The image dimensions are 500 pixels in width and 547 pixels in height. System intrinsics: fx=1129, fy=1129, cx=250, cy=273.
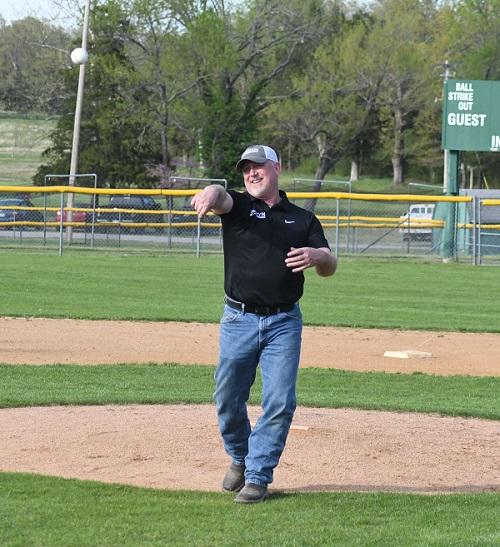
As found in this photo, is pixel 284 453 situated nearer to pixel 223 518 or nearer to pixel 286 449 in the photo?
pixel 286 449

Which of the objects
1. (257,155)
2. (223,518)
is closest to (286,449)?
(223,518)

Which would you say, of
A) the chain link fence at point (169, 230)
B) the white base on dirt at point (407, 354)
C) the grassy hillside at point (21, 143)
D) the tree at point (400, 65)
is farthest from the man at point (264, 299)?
the grassy hillside at point (21, 143)

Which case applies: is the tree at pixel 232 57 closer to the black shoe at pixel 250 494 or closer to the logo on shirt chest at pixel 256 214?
the logo on shirt chest at pixel 256 214

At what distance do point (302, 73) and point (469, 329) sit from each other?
147 ft

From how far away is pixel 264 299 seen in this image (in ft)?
19.6

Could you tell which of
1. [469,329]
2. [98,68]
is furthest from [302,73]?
[469,329]

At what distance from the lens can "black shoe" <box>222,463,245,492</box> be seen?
6.21 metres

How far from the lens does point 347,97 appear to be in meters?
56.9

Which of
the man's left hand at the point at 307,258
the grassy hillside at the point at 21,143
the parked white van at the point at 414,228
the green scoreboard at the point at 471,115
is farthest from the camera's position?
the grassy hillside at the point at 21,143

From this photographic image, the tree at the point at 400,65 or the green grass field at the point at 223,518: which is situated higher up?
the tree at the point at 400,65

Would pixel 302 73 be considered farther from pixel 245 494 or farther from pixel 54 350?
pixel 245 494

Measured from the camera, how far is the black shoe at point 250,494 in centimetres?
593

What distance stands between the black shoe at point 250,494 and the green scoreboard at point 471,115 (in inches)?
969

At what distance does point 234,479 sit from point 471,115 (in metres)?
24.9
